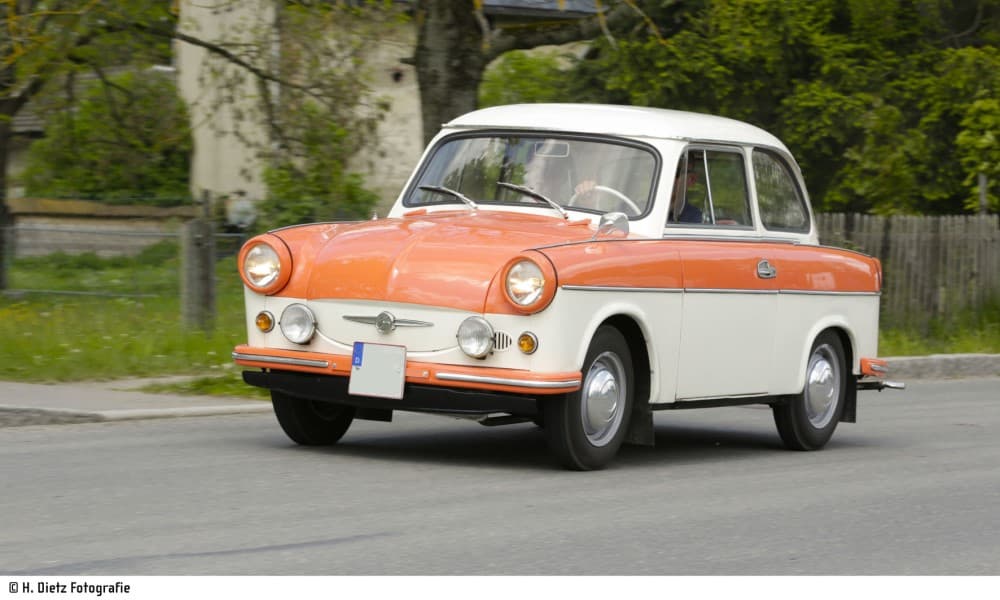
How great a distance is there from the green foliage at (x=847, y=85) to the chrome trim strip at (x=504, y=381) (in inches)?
656

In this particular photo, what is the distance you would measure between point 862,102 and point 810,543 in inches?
722

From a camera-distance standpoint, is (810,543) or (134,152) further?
(134,152)

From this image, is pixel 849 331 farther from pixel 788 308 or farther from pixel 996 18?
pixel 996 18

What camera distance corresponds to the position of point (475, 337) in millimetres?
7641

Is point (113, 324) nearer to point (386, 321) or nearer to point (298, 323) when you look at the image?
point (298, 323)

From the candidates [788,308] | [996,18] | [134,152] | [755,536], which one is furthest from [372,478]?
[996,18]

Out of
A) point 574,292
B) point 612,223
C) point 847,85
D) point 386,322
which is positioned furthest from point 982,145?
point 386,322

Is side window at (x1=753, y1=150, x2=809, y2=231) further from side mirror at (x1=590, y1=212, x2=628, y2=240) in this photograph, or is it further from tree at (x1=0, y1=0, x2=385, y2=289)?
tree at (x1=0, y1=0, x2=385, y2=289)

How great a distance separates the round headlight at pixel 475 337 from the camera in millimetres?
7605

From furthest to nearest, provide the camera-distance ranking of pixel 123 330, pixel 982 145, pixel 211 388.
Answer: pixel 982 145, pixel 123 330, pixel 211 388

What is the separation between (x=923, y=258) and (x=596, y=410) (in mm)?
12471

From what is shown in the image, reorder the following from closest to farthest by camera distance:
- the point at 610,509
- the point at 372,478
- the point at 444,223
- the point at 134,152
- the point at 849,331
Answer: the point at 610,509 → the point at 372,478 → the point at 444,223 → the point at 849,331 → the point at 134,152

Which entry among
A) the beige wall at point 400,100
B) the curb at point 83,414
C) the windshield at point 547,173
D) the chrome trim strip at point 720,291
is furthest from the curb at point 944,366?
the beige wall at point 400,100

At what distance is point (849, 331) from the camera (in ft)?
32.8
